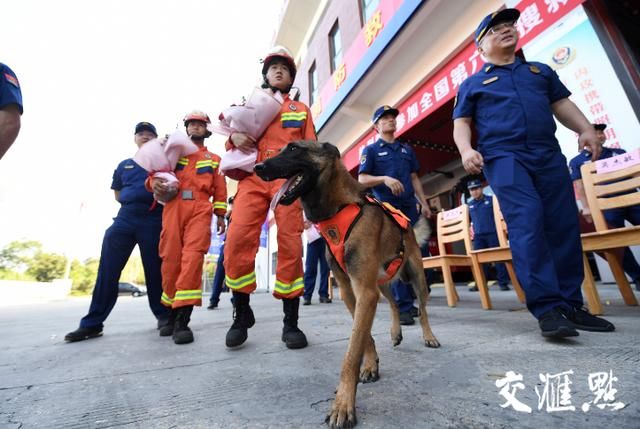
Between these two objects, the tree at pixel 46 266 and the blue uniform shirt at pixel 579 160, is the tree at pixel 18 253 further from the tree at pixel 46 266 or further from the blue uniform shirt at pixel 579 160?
the blue uniform shirt at pixel 579 160

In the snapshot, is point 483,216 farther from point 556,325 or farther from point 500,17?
point 556,325

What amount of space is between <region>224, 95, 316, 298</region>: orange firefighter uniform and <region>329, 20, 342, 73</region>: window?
9.14m

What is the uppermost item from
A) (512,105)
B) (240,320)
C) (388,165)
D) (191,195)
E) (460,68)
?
(460,68)

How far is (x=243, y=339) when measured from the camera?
7.25ft

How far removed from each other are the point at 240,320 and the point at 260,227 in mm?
745

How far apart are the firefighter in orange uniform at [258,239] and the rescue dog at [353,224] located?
1.94 ft

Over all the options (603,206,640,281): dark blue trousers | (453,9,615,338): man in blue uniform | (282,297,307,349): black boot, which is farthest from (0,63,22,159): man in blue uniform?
(603,206,640,281): dark blue trousers

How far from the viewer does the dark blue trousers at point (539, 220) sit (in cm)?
201

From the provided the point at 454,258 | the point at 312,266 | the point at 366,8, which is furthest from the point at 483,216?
the point at 366,8

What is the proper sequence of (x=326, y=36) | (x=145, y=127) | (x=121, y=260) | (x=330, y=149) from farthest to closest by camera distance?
(x=326, y=36)
(x=145, y=127)
(x=121, y=260)
(x=330, y=149)

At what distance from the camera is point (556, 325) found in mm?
1792

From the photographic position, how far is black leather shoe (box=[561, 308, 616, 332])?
1.99m

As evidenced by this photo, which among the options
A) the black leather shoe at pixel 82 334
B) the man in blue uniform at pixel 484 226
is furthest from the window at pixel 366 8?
the black leather shoe at pixel 82 334

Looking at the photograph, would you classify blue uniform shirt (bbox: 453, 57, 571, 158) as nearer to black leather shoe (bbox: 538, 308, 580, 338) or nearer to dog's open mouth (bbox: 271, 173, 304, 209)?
black leather shoe (bbox: 538, 308, 580, 338)
